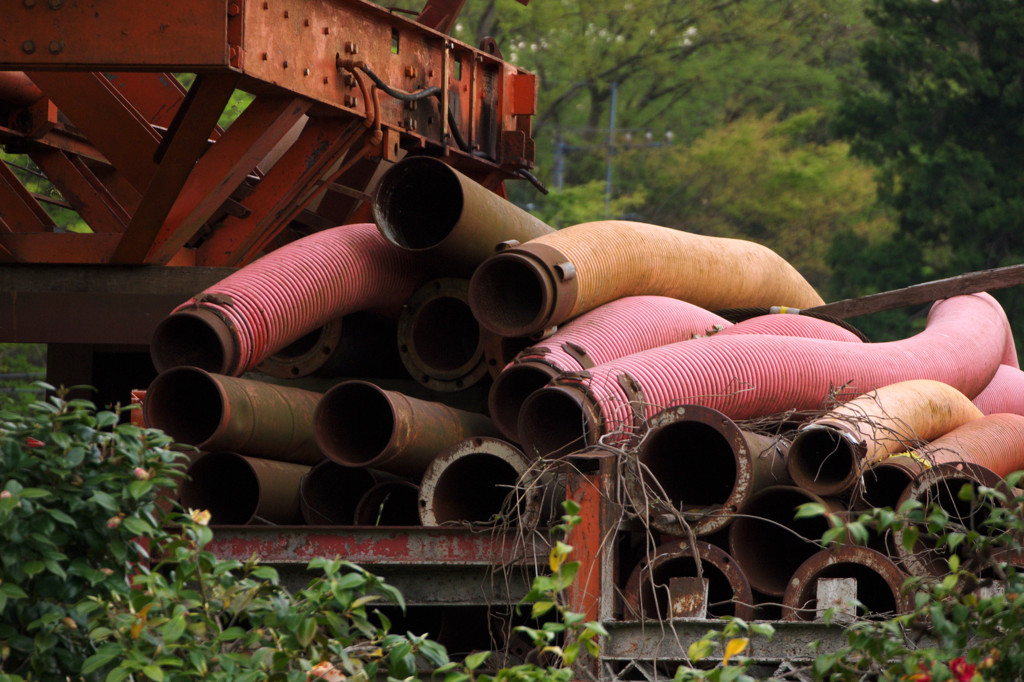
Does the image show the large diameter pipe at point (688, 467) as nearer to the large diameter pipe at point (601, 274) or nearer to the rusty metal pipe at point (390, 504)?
the large diameter pipe at point (601, 274)

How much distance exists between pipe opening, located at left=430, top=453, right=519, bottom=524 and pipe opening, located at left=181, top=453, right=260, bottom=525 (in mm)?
875

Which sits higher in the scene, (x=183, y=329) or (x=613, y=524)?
(x=183, y=329)

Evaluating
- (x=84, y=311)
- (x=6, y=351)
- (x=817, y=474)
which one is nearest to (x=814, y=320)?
(x=817, y=474)

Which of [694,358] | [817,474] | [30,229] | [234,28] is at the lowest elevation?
[817,474]

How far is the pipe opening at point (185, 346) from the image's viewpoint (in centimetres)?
567

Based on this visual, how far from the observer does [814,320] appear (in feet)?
22.7

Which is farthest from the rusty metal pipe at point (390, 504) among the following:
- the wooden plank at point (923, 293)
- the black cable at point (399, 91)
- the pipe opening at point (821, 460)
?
the wooden plank at point (923, 293)

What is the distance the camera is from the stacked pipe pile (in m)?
5.03

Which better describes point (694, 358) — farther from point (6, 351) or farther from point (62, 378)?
point (6, 351)

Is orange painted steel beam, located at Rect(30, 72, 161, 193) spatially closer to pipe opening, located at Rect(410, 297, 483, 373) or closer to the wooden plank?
pipe opening, located at Rect(410, 297, 483, 373)

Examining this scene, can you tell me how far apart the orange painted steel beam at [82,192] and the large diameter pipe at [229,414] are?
3.33 m

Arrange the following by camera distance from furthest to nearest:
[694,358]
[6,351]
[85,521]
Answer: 1. [6,351]
2. [694,358]
3. [85,521]

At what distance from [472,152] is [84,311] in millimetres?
2627

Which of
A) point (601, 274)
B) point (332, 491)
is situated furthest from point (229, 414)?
point (601, 274)
